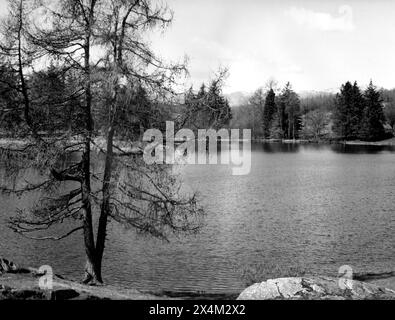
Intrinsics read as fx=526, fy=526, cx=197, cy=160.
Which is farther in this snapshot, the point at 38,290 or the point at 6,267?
the point at 6,267

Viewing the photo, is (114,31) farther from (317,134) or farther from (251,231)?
(317,134)

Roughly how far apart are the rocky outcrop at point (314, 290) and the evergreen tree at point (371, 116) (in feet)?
331

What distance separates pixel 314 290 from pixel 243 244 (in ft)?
40.6

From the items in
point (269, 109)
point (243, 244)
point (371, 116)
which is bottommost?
point (243, 244)

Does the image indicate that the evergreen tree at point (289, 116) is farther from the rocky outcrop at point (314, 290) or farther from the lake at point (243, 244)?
the rocky outcrop at point (314, 290)

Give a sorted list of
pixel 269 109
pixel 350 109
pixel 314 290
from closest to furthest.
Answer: pixel 314 290, pixel 350 109, pixel 269 109

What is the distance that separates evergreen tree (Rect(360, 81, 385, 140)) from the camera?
108375 mm

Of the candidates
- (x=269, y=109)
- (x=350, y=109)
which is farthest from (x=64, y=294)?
(x=269, y=109)

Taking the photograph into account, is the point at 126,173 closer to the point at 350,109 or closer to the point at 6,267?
the point at 6,267

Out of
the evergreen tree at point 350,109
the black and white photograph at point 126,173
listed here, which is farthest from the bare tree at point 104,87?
the evergreen tree at point 350,109

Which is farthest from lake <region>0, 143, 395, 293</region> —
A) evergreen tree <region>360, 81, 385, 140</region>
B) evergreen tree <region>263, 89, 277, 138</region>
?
evergreen tree <region>263, 89, 277, 138</region>

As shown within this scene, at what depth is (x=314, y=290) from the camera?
1211 centimetres

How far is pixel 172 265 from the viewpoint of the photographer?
21141 mm

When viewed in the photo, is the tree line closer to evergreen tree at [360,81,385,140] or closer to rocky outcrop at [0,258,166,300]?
evergreen tree at [360,81,385,140]
